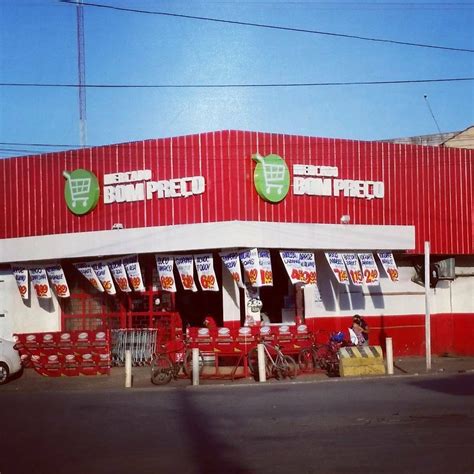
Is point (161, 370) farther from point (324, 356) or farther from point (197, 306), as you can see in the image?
point (197, 306)

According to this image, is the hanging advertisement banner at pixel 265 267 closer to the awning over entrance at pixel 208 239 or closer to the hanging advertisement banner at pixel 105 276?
the awning over entrance at pixel 208 239

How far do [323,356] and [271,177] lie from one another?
512 centimetres

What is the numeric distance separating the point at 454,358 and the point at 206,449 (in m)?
17.4

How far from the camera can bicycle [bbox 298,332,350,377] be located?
73.3 ft

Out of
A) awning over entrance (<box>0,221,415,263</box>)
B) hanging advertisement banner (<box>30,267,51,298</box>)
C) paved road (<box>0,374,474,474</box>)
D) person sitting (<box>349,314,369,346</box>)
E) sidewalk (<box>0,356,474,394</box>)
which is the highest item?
awning over entrance (<box>0,221,415,263</box>)

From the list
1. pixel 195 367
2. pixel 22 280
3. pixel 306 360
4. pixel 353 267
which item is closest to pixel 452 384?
pixel 306 360

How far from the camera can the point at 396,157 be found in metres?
26.6

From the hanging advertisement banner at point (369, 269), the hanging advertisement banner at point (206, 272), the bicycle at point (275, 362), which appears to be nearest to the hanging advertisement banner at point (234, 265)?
the hanging advertisement banner at point (206, 272)

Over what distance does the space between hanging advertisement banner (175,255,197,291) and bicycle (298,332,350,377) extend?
3.65 m

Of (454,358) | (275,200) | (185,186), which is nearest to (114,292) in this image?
(185,186)

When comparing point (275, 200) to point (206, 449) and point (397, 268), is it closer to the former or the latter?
point (397, 268)

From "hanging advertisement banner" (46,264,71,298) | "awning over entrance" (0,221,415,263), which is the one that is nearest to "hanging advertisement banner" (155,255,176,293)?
"awning over entrance" (0,221,415,263)

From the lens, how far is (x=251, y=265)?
22688mm

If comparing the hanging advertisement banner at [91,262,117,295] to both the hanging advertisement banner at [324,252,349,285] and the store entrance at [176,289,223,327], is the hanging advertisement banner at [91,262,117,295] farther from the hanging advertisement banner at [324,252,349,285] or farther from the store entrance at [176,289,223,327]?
the hanging advertisement banner at [324,252,349,285]
